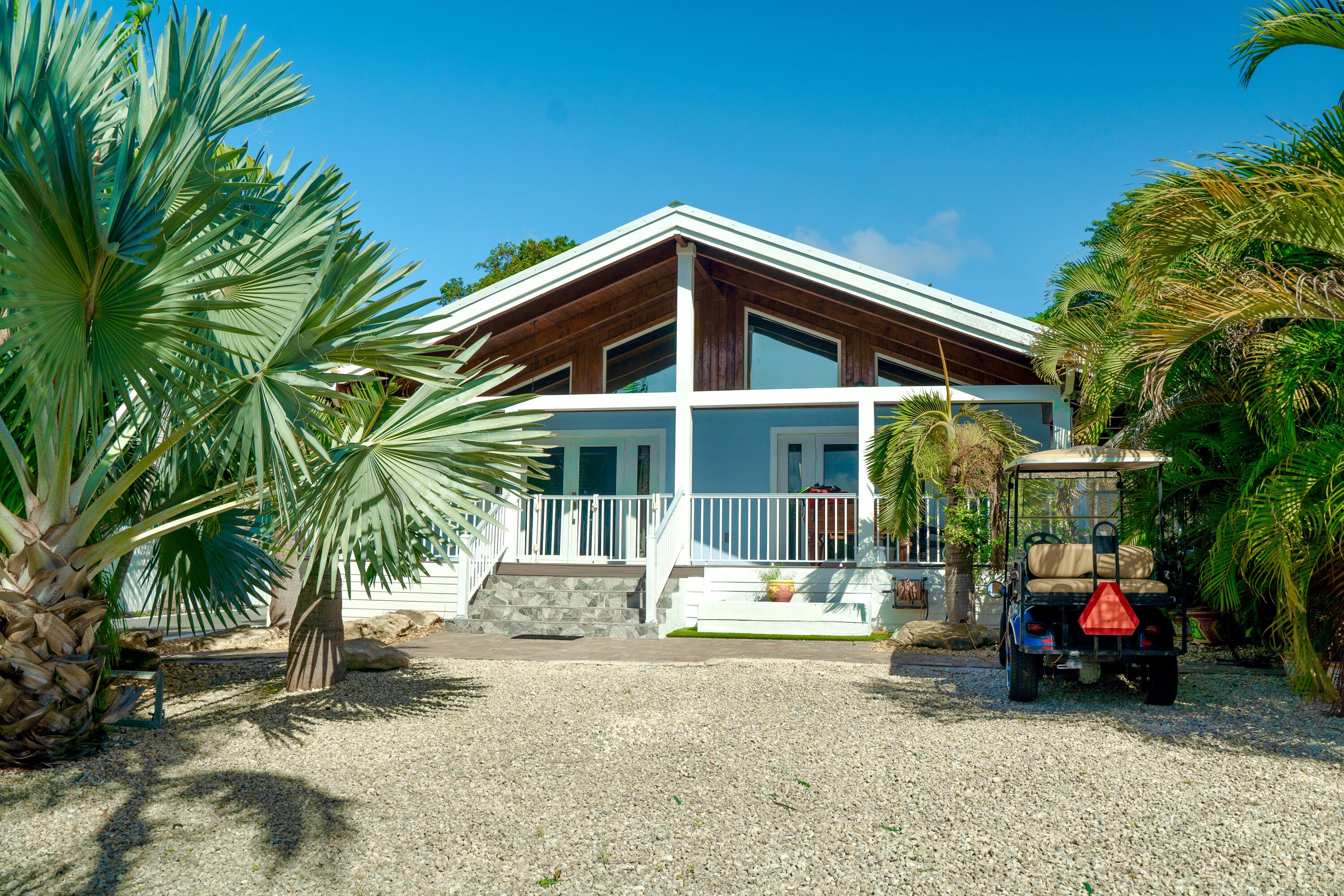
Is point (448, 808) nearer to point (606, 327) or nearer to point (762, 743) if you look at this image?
point (762, 743)

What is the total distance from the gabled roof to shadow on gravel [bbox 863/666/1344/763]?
16.8 feet

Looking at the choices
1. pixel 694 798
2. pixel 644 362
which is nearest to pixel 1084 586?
pixel 694 798

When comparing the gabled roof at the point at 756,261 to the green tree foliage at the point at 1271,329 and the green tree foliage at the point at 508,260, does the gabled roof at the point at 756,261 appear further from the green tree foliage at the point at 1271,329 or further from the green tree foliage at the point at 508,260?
the green tree foliage at the point at 508,260

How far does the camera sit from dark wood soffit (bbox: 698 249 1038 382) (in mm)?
12625

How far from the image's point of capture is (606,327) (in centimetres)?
1504

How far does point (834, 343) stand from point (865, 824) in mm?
10727

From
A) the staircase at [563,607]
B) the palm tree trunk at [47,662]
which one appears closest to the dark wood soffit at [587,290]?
the staircase at [563,607]

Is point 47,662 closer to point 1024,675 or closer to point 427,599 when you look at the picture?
point 1024,675

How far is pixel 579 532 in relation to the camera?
13.9m

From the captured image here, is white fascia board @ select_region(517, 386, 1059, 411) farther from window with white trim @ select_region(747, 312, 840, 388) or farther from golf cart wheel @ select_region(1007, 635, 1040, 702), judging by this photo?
golf cart wheel @ select_region(1007, 635, 1040, 702)

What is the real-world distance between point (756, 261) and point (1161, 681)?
798 centimetres

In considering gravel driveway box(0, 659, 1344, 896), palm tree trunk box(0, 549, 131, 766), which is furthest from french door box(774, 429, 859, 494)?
palm tree trunk box(0, 549, 131, 766)

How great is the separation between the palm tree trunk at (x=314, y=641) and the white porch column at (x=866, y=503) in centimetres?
709

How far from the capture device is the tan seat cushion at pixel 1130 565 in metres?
7.00
